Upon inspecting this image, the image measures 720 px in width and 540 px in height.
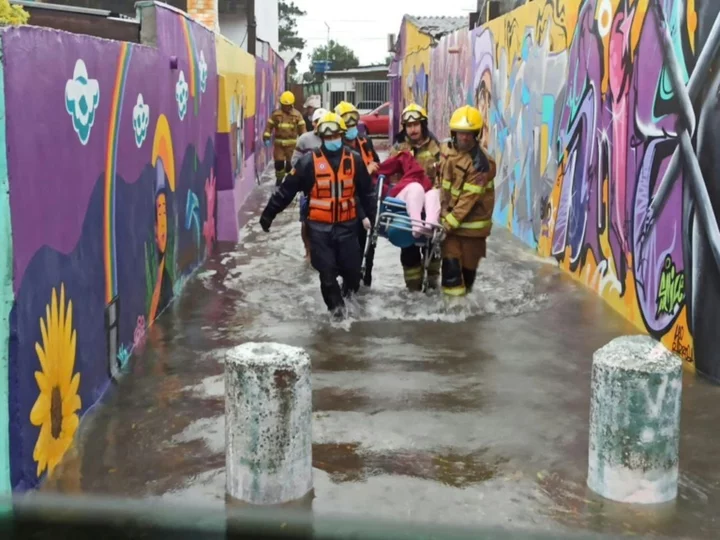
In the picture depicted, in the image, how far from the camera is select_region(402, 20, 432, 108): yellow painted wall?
26.8 meters

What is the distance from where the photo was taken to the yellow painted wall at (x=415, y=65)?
26764 millimetres

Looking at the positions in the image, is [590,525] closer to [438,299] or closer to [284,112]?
[438,299]

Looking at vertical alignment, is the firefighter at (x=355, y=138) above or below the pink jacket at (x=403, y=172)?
above

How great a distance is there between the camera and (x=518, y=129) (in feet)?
45.0

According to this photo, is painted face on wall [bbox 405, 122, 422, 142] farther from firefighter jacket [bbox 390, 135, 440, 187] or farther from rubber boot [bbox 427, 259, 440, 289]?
rubber boot [bbox 427, 259, 440, 289]

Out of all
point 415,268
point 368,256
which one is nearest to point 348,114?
point 368,256

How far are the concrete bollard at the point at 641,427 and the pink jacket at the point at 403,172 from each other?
186 inches

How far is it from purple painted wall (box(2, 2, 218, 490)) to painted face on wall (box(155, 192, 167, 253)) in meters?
0.01

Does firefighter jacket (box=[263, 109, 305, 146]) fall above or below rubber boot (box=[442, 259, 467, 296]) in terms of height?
above

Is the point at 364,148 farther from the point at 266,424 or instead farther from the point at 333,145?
the point at 266,424

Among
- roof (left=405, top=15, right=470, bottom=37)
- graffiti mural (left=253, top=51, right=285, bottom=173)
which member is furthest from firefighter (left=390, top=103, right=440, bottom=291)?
roof (left=405, top=15, right=470, bottom=37)

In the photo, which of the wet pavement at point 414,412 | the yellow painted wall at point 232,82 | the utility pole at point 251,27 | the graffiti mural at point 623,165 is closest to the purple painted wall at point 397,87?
the utility pole at point 251,27

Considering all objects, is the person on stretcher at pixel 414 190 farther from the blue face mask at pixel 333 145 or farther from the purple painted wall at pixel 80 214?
the purple painted wall at pixel 80 214

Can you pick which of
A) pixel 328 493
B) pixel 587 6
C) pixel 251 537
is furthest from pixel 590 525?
pixel 587 6
